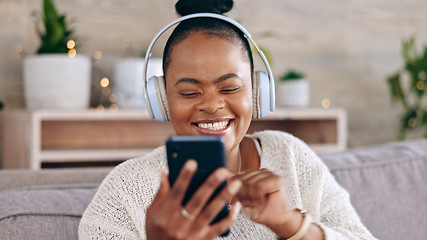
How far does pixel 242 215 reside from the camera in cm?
97

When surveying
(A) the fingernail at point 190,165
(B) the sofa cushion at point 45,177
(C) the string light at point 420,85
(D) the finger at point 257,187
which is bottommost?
(B) the sofa cushion at point 45,177

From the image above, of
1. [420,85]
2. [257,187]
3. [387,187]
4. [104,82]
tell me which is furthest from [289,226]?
[420,85]

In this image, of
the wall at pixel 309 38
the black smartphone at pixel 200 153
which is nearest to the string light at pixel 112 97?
the wall at pixel 309 38

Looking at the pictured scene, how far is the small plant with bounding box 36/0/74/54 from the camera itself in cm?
212

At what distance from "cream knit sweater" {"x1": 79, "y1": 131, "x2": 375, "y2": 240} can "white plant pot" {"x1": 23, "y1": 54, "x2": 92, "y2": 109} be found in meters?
1.29

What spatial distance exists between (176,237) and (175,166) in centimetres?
9

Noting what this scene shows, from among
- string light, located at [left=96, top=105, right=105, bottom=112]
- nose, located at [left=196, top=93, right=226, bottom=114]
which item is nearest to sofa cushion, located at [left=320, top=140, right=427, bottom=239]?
nose, located at [left=196, top=93, right=226, bottom=114]

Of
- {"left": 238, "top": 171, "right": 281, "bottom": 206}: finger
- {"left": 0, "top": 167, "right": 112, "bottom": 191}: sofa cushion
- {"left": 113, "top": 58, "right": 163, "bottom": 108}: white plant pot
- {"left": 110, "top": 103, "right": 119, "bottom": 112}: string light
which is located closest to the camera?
{"left": 238, "top": 171, "right": 281, "bottom": 206}: finger

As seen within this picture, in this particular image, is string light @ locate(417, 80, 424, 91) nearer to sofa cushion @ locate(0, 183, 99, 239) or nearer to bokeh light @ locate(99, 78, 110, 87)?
bokeh light @ locate(99, 78, 110, 87)

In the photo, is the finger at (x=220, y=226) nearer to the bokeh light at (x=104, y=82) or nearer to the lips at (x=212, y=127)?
the lips at (x=212, y=127)

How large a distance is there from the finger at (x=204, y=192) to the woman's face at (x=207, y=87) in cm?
28

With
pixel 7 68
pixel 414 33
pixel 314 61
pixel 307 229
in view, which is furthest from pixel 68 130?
pixel 414 33

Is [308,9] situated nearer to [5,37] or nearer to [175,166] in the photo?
[5,37]

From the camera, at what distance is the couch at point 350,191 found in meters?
0.96
